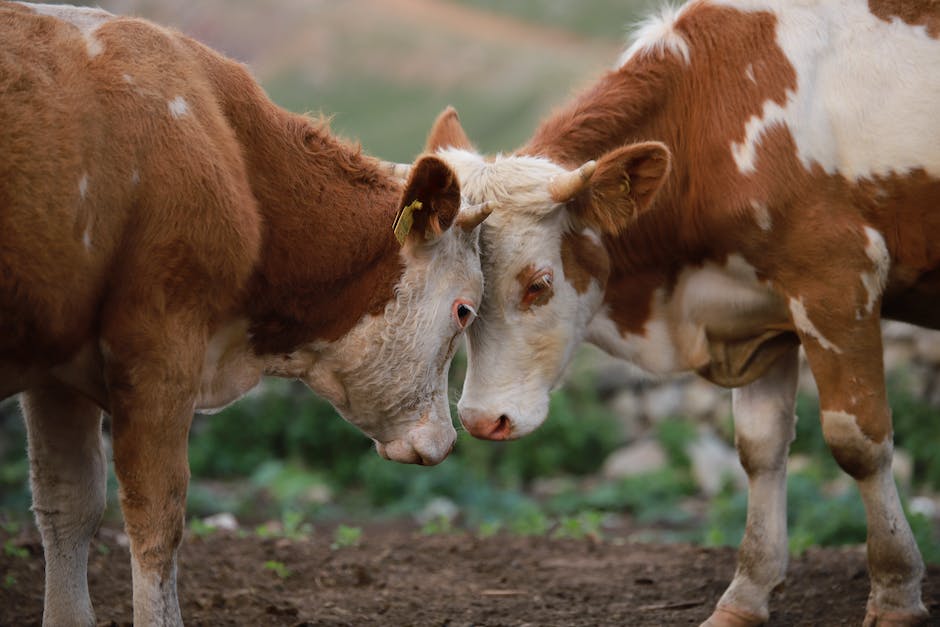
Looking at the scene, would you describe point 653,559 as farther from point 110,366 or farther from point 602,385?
point 602,385

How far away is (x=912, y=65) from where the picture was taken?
5.19 m

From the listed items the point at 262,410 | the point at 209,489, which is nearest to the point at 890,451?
the point at 209,489

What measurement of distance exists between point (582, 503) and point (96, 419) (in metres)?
5.66

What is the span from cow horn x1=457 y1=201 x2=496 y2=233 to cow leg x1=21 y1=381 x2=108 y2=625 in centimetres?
164

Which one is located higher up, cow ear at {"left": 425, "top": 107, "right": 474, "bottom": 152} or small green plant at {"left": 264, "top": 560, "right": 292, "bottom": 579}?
cow ear at {"left": 425, "top": 107, "right": 474, "bottom": 152}

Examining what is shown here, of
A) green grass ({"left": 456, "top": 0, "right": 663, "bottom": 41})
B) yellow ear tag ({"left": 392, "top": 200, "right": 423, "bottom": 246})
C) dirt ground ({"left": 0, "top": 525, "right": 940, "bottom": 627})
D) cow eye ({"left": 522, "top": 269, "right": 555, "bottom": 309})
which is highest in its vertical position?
green grass ({"left": 456, "top": 0, "right": 663, "bottom": 41})

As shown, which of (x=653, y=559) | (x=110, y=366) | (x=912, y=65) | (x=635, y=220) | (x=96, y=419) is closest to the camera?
(x=110, y=366)

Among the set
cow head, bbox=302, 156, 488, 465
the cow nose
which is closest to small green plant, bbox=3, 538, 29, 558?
cow head, bbox=302, 156, 488, 465

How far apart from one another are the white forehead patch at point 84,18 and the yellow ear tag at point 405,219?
120 centimetres

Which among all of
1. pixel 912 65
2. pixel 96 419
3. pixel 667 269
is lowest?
pixel 96 419

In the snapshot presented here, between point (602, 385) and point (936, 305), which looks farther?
point (602, 385)

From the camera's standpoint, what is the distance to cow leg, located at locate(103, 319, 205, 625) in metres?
4.00

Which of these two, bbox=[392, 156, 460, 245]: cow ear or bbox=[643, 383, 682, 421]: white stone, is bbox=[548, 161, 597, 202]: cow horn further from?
bbox=[643, 383, 682, 421]: white stone

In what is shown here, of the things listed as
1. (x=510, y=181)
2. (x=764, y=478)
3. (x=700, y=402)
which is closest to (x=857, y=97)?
(x=510, y=181)
